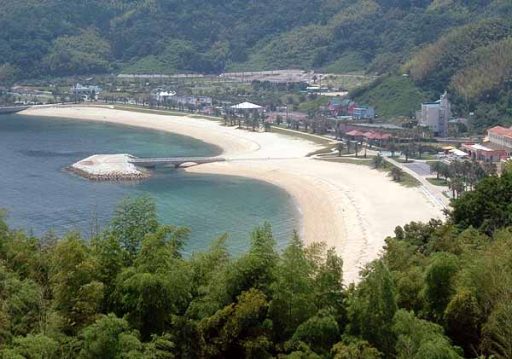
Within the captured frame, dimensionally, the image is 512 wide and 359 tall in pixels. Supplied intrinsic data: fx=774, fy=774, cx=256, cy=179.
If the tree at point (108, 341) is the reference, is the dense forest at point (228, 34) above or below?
above

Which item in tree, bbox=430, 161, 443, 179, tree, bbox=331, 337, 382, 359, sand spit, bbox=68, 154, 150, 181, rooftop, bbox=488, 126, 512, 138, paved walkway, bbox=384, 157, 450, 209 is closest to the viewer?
tree, bbox=331, 337, 382, 359

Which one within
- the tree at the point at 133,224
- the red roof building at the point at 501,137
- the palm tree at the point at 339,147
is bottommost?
the palm tree at the point at 339,147

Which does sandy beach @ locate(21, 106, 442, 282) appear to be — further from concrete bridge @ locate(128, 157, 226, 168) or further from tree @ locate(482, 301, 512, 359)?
tree @ locate(482, 301, 512, 359)

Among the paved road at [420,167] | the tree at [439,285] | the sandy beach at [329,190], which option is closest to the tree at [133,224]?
the tree at [439,285]

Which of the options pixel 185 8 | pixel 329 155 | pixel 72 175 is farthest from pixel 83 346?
pixel 185 8

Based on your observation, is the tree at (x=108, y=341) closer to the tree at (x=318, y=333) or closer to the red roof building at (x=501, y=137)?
the tree at (x=318, y=333)

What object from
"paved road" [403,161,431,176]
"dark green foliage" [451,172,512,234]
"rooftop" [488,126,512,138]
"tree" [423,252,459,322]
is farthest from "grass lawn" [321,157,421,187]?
"tree" [423,252,459,322]
